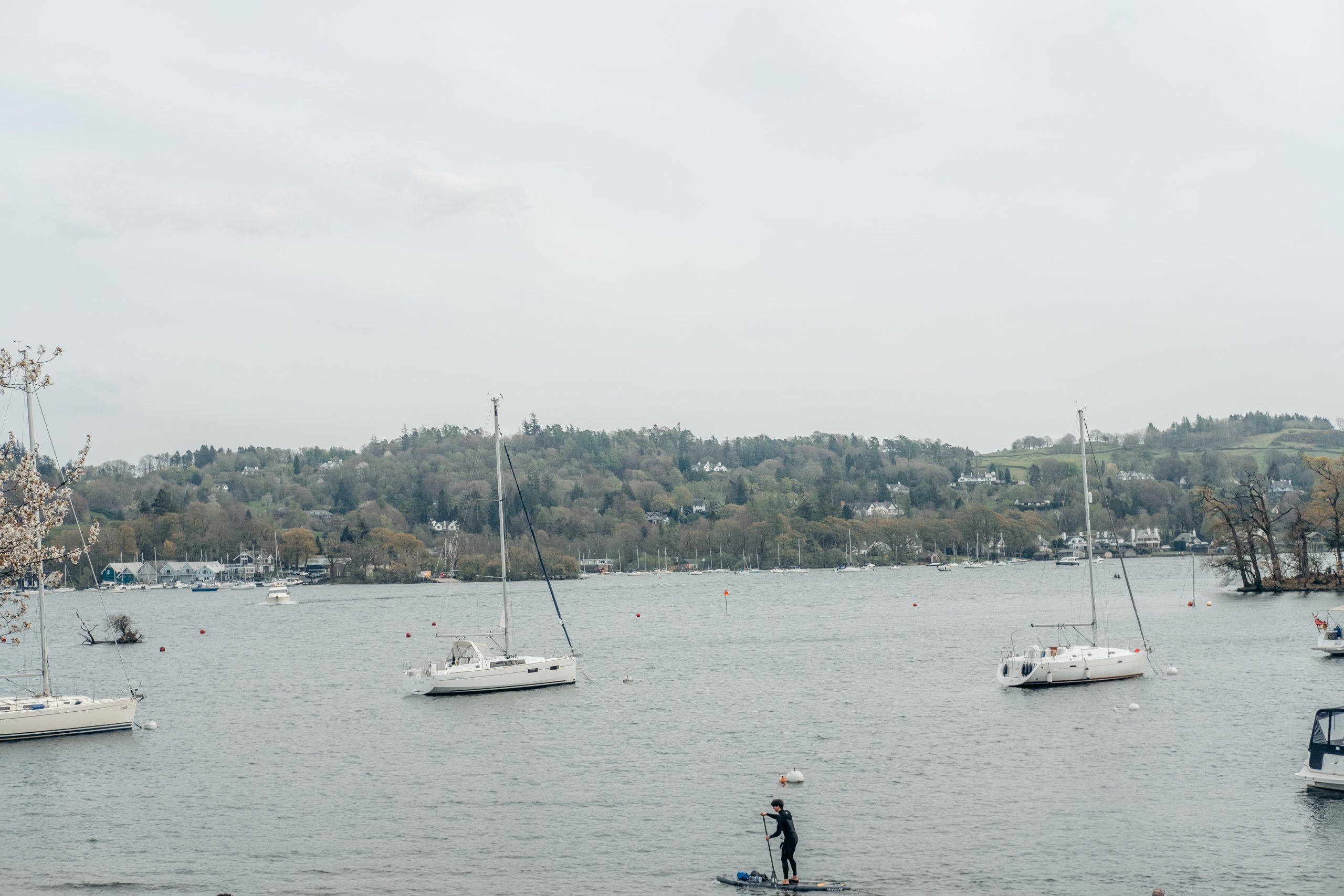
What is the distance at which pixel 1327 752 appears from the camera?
33.7 m

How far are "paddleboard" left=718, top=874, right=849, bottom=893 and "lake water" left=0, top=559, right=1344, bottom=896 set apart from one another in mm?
1080

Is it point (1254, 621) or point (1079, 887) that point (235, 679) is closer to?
point (1079, 887)

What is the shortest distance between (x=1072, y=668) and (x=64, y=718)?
143 ft

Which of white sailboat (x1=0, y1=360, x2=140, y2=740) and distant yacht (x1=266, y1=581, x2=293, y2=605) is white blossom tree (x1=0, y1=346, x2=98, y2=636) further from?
distant yacht (x1=266, y1=581, x2=293, y2=605)

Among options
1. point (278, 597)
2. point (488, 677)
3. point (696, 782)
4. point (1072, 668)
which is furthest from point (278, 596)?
point (696, 782)

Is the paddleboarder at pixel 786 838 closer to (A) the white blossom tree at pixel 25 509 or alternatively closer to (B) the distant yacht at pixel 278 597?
(A) the white blossom tree at pixel 25 509

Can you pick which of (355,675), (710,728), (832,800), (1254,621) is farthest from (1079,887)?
(1254,621)

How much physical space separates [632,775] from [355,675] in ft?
129

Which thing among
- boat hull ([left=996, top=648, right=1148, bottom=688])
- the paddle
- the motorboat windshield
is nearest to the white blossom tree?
the paddle

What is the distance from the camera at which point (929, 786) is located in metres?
38.2

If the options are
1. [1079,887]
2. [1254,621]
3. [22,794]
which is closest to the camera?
[1079,887]

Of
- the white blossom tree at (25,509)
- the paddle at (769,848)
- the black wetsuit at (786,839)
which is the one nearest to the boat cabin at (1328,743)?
the paddle at (769,848)

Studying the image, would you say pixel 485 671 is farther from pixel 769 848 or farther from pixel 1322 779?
pixel 1322 779

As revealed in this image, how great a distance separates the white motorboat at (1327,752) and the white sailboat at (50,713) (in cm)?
4205
